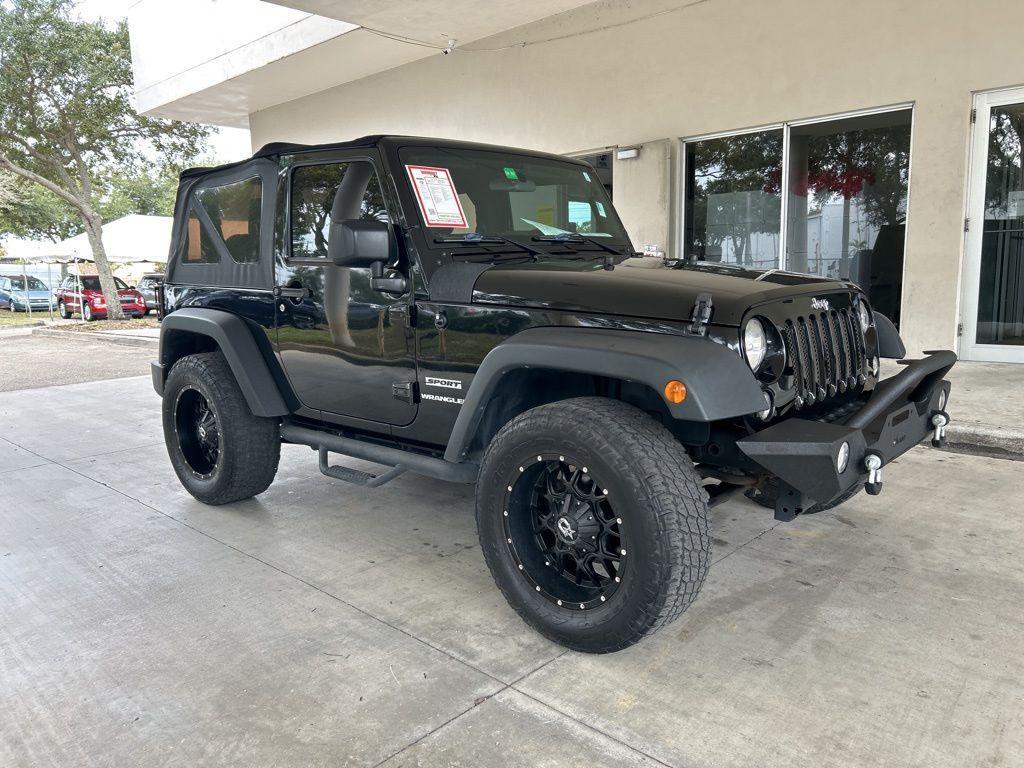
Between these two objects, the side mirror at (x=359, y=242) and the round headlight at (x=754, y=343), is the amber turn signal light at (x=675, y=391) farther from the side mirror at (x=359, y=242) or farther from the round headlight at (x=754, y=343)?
the side mirror at (x=359, y=242)

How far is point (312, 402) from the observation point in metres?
3.70

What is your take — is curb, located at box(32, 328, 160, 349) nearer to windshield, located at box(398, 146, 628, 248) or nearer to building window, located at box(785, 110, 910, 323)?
building window, located at box(785, 110, 910, 323)

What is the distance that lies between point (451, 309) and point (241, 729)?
5.23 feet

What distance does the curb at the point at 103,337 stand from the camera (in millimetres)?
14901

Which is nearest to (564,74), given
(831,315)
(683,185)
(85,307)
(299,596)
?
(683,185)

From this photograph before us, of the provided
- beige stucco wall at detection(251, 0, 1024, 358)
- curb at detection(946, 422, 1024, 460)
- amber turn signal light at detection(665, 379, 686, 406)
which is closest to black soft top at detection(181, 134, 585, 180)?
amber turn signal light at detection(665, 379, 686, 406)

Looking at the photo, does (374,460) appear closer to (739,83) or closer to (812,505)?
(812,505)

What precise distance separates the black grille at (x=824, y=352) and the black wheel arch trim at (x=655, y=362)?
1.30 ft

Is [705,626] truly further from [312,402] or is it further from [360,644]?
[312,402]

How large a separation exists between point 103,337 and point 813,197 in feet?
48.7

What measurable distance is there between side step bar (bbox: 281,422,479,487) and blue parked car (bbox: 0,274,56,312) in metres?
29.7

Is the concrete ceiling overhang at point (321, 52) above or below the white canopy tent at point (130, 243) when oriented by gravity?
above

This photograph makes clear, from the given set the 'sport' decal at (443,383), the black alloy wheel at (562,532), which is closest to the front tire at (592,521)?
the black alloy wheel at (562,532)

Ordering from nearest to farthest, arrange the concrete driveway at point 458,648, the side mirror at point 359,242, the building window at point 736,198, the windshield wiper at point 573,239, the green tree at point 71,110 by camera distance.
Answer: the concrete driveway at point 458,648 < the side mirror at point 359,242 < the windshield wiper at point 573,239 < the building window at point 736,198 < the green tree at point 71,110
